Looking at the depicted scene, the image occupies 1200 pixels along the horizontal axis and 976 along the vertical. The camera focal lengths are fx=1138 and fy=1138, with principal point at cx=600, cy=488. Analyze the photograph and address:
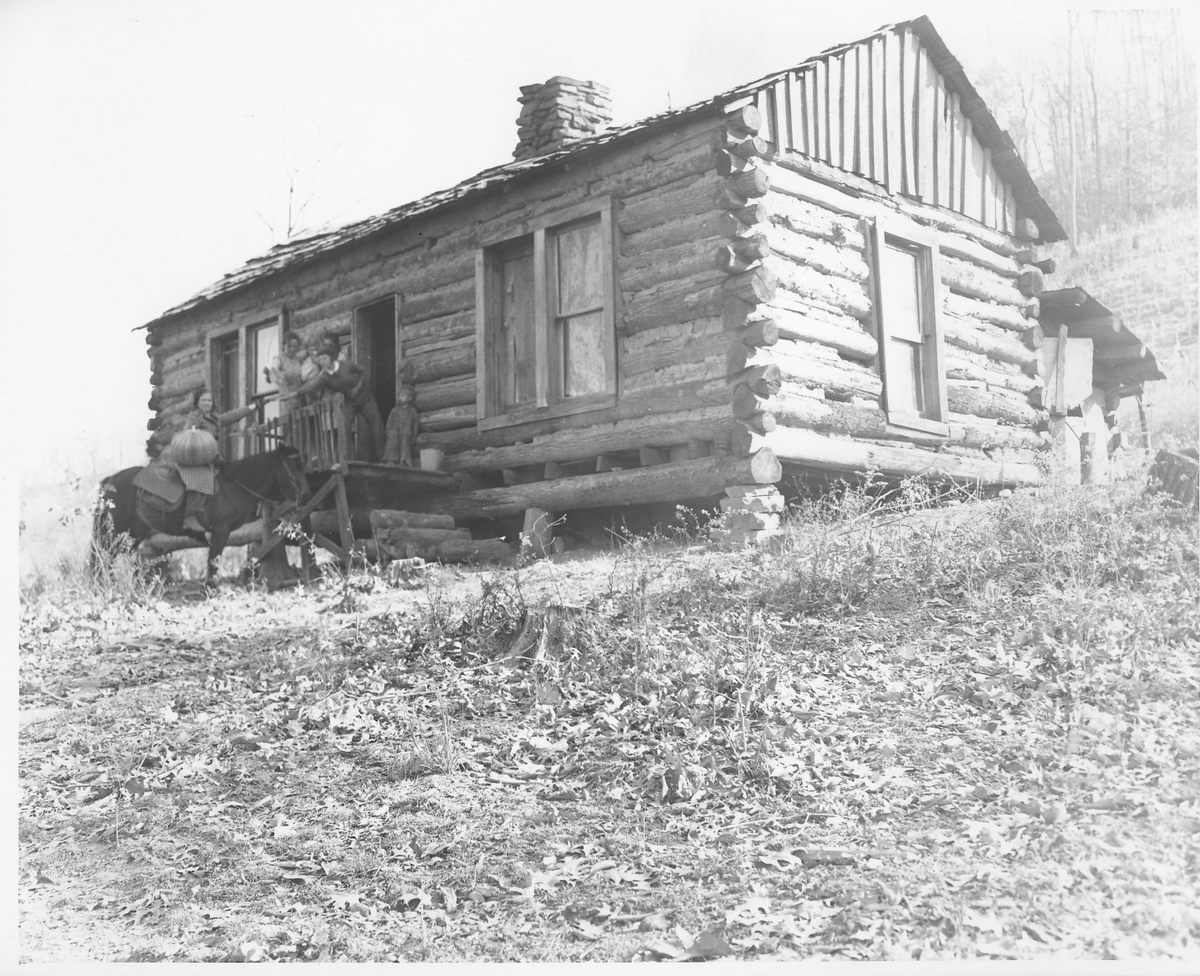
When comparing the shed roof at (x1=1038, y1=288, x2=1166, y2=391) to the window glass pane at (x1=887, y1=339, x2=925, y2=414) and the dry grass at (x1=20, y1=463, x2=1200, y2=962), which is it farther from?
the dry grass at (x1=20, y1=463, x2=1200, y2=962)

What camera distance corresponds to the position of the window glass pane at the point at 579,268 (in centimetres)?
1195

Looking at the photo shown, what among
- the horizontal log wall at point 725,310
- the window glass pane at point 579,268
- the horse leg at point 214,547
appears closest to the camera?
the horizontal log wall at point 725,310

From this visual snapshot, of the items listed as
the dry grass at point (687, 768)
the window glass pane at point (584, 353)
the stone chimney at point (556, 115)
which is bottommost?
the dry grass at point (687, 768)

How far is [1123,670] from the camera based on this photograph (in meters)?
5.82

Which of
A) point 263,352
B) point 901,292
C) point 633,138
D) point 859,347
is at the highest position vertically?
point 633,138

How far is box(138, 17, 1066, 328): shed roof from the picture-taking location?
1084 cm

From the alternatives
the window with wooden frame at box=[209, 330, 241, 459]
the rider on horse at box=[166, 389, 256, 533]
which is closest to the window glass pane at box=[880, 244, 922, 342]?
the rider on horse at box=[166, 389, 256, 533]

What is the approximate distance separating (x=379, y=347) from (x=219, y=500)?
6.07m

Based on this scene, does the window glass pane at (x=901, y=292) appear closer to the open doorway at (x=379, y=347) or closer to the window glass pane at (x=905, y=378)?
the window glass pane at (x=905, y=378)

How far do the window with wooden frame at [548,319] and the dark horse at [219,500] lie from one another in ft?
7.39

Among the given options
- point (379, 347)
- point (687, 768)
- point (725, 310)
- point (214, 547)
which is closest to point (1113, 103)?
point (725, 310)

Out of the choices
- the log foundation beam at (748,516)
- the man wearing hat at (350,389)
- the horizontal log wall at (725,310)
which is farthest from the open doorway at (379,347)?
the log foundation beam at (748,516)

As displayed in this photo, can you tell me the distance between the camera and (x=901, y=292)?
12.7 meters

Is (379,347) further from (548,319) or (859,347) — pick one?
(859,347)
